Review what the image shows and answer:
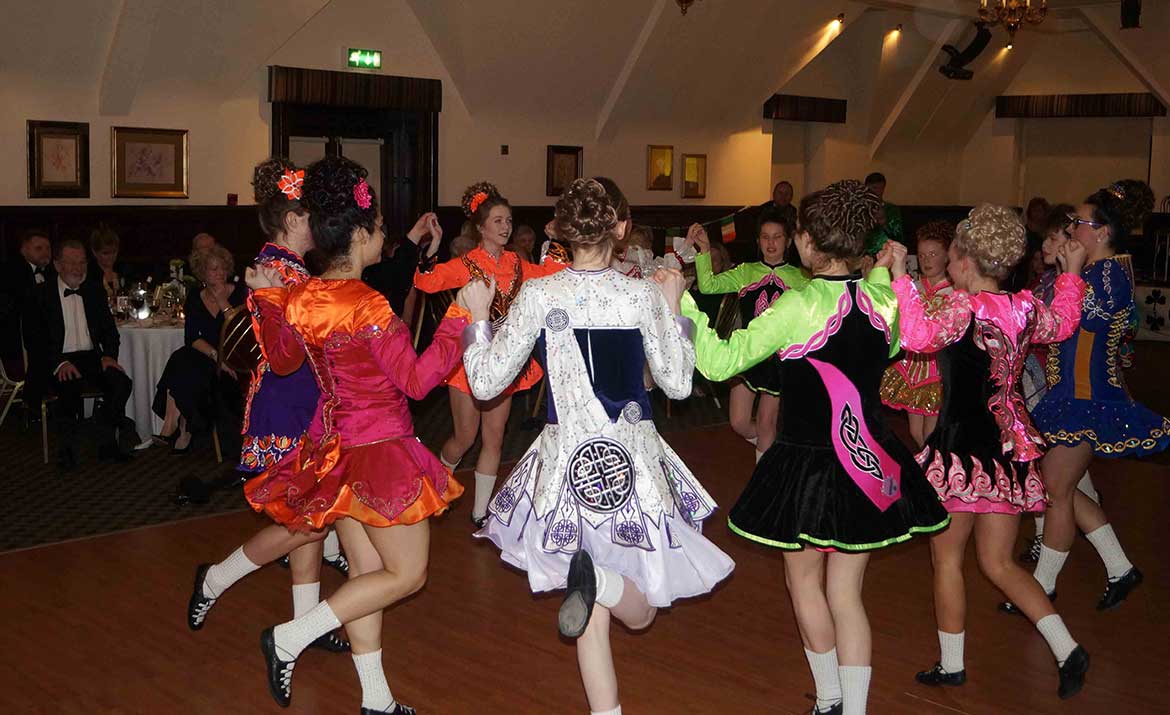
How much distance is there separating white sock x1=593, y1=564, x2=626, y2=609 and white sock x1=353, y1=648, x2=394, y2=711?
78cm

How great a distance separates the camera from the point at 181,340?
7.64m

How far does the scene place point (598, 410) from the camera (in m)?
3.16

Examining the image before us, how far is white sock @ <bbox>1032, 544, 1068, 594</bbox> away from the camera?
4555 mm

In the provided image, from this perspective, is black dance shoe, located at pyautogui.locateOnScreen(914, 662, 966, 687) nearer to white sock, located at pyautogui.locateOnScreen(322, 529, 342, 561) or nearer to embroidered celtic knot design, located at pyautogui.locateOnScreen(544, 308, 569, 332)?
embroidered celtic knot design, located at pyautogui.locateOnScreen(544, 308, 569, 332)

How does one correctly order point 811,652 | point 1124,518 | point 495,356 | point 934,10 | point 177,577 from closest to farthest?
point 495,356 < point 811,652 < point 177,577 < point 1124,518 < point 934,10

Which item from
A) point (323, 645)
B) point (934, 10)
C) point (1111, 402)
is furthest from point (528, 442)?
point (934, 10)

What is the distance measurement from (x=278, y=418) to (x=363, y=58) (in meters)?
8.28

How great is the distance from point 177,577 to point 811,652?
2798 millimetres

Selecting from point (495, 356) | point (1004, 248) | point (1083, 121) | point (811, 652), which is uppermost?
point (1083, 121)

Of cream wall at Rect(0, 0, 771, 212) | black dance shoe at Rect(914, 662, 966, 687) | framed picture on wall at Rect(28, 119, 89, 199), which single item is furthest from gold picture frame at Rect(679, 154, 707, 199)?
black dance shoe at Rect(914, 662, 966, 687)

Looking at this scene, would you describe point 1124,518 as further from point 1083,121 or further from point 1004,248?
point 1083,121

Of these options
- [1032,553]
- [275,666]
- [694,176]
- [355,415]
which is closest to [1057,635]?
[1032,553]

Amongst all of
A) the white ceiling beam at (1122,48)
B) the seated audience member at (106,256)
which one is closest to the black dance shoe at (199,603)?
the seated audience member at (106,256)

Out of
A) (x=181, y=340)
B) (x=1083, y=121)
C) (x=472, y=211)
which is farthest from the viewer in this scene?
(x=1083, y=121)
